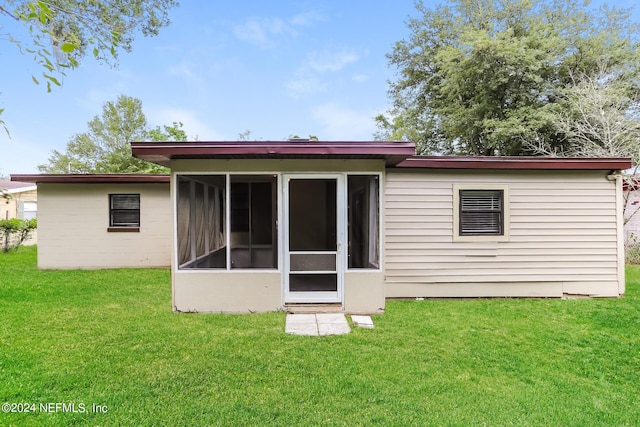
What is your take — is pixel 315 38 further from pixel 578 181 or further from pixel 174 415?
pixel 174 415

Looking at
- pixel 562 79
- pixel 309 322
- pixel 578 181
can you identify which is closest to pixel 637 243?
pixel 578 181

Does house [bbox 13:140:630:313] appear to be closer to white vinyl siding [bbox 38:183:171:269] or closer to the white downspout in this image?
the white downspout

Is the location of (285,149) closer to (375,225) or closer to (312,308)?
(375,225)

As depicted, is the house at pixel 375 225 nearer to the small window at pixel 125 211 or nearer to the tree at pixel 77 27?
the tree at pixel 77 27

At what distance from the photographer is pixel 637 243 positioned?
31.5 ft

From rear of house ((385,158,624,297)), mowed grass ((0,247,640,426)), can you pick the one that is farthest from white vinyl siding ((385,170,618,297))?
mowed grass ((0,247,640,426))

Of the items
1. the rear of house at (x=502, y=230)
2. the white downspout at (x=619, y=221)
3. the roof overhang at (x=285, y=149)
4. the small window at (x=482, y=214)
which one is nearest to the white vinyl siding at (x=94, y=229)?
the roof overhang at (x=285, y=149)

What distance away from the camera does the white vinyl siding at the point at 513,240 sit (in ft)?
18.6

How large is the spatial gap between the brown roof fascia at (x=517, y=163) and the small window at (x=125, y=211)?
250 inches

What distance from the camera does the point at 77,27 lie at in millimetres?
3689

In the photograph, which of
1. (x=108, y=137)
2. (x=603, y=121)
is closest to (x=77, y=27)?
(x=603, y=121)

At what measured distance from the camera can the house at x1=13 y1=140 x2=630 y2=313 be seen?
474 cm

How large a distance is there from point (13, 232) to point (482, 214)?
13839 mm

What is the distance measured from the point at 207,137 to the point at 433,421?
834 inches
